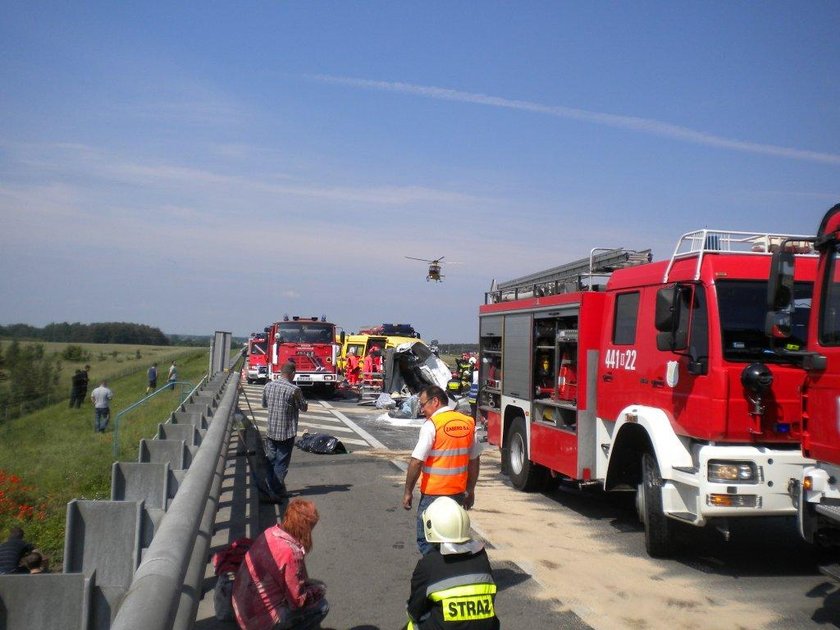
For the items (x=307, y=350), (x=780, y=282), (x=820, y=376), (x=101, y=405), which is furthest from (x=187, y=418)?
(x=307, y=350)

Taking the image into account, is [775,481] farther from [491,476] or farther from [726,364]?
[491,476]

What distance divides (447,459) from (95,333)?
139 meters

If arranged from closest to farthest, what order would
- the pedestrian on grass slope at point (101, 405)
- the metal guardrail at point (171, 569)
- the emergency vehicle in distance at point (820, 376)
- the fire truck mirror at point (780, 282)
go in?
1. the metal guardrail at point (171, 569)
2. the emergency vehicle in distance at point (820, 376)
3. the fire truck mirror at point (780, 282)
4. the pedestrian on grass slope at point (101, 405)

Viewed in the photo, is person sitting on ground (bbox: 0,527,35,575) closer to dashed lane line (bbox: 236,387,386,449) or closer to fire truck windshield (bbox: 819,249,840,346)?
fire truck windshield (bbox: 819,249,840,346)

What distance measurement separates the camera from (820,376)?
6008 mm

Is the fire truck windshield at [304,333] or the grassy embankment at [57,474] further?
the fire truck windshield at [304,333]

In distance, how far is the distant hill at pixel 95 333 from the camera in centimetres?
10244

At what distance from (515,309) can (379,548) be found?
491 centimetres

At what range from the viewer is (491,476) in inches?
527

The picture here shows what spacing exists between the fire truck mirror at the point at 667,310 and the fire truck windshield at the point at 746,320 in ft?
1.30

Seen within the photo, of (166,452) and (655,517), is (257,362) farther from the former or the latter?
(166,452)

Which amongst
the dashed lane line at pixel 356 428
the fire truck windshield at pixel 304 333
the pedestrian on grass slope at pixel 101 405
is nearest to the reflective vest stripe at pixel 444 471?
the dashed lane line at pixel 356 428

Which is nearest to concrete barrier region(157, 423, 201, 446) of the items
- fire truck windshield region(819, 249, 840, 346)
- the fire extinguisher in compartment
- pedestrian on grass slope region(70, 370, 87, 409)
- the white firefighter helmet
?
the white firefighter helmet

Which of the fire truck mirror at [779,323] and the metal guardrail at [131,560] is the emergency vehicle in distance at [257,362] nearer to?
the metal guardrail at [131,560]
